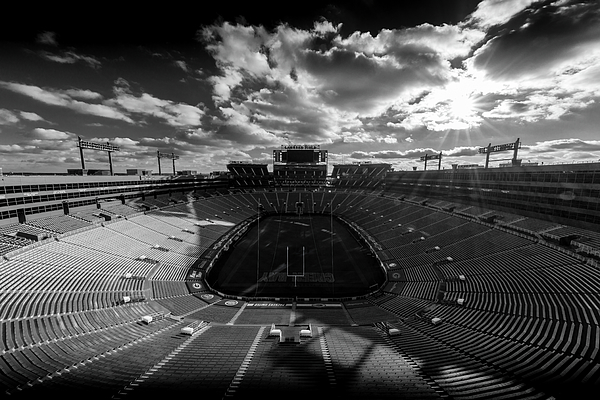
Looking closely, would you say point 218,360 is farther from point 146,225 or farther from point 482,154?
point 482,154

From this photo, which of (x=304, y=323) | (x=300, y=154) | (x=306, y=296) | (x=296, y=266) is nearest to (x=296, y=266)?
(x=296, y=266)

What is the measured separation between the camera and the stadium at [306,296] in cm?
1198

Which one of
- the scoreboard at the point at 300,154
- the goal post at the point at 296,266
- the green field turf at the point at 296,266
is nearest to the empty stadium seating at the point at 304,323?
the green field turf at the point at 296,266

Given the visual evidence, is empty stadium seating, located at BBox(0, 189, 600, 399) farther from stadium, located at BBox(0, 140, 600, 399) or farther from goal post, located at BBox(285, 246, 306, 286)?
goal post, located at BBox(285, 246, 306, 286)

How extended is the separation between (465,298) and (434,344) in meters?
10.2

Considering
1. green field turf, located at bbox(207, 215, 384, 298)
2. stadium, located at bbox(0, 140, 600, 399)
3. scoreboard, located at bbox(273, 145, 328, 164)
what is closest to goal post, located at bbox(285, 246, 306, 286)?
green field turf, located at bbox(207, 215, 384, 298)

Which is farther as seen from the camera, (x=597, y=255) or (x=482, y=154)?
(x=482, y=154)

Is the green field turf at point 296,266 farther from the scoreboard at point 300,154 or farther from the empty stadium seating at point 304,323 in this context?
the scoreboard at point 300,154

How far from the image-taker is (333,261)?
125 feet

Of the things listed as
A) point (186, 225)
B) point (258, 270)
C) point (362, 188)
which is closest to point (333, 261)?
point (258, 270)

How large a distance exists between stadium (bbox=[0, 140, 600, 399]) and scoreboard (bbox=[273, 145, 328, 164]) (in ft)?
167

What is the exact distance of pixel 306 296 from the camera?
91.7ft

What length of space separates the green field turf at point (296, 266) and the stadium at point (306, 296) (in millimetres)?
338

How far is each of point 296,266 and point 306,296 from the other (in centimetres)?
865
